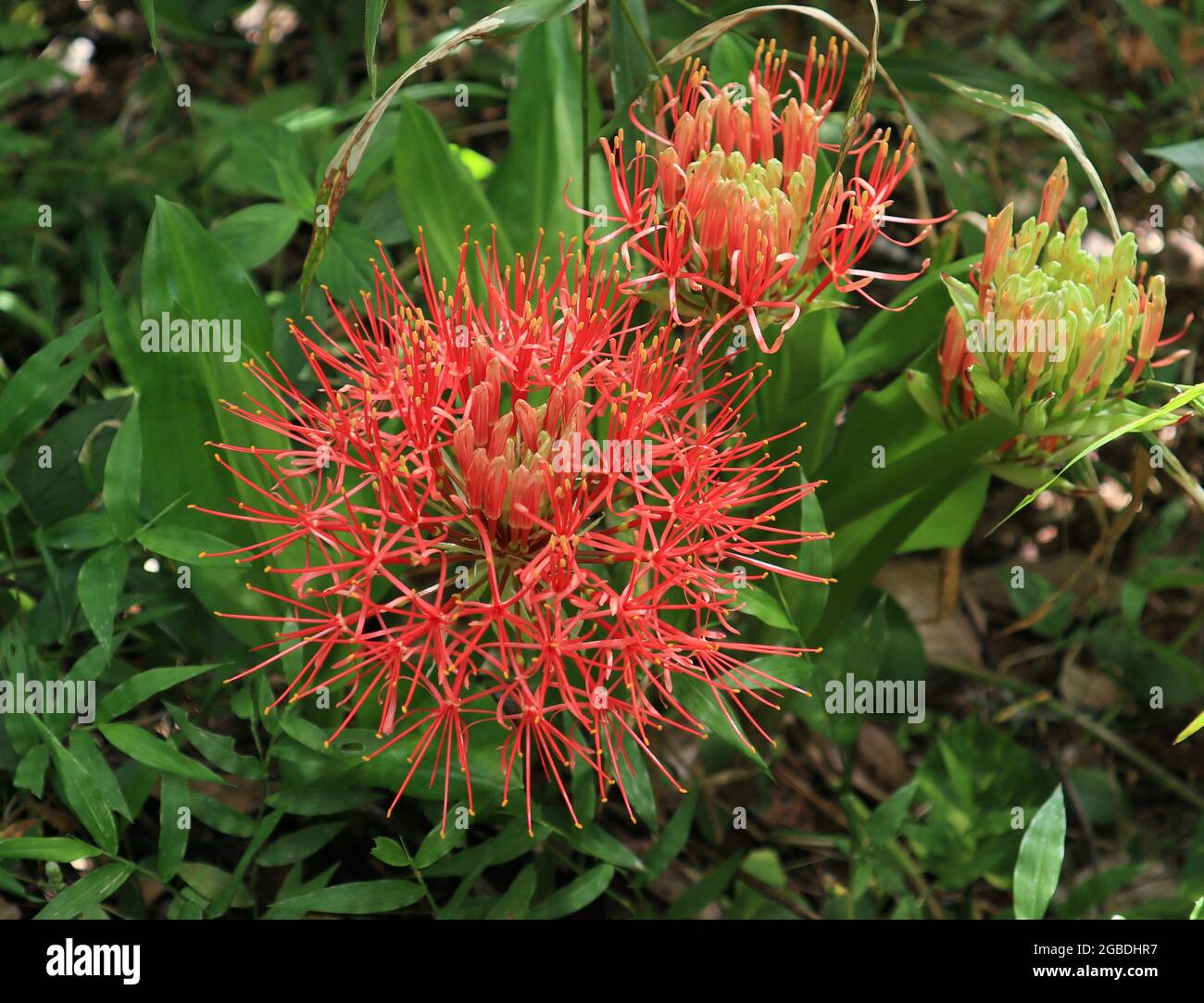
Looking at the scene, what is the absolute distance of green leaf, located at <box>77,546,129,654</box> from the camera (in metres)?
1.06

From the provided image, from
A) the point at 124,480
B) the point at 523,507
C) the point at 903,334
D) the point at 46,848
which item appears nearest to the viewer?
the point at 523,507

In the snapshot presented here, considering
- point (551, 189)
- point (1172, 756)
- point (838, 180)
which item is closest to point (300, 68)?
point (551, 189)

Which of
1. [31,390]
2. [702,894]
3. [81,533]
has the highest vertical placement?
[31,390]

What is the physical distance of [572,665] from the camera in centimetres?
111

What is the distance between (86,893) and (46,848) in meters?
0.05

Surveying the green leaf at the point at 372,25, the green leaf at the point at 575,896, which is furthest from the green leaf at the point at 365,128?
the green leaf at the point at 575,896

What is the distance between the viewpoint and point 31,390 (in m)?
1.16

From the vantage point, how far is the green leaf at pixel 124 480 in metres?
1.10

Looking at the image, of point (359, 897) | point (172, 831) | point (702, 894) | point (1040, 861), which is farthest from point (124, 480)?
point (1040, 861)

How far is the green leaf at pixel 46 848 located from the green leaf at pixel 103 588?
0.53 ft

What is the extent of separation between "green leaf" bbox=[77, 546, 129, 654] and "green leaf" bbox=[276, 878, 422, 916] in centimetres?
27

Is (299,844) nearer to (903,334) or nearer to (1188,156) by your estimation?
(903,334)

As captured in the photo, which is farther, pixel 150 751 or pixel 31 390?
pixel 31 390

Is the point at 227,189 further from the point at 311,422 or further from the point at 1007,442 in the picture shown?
the point at 1007,442
